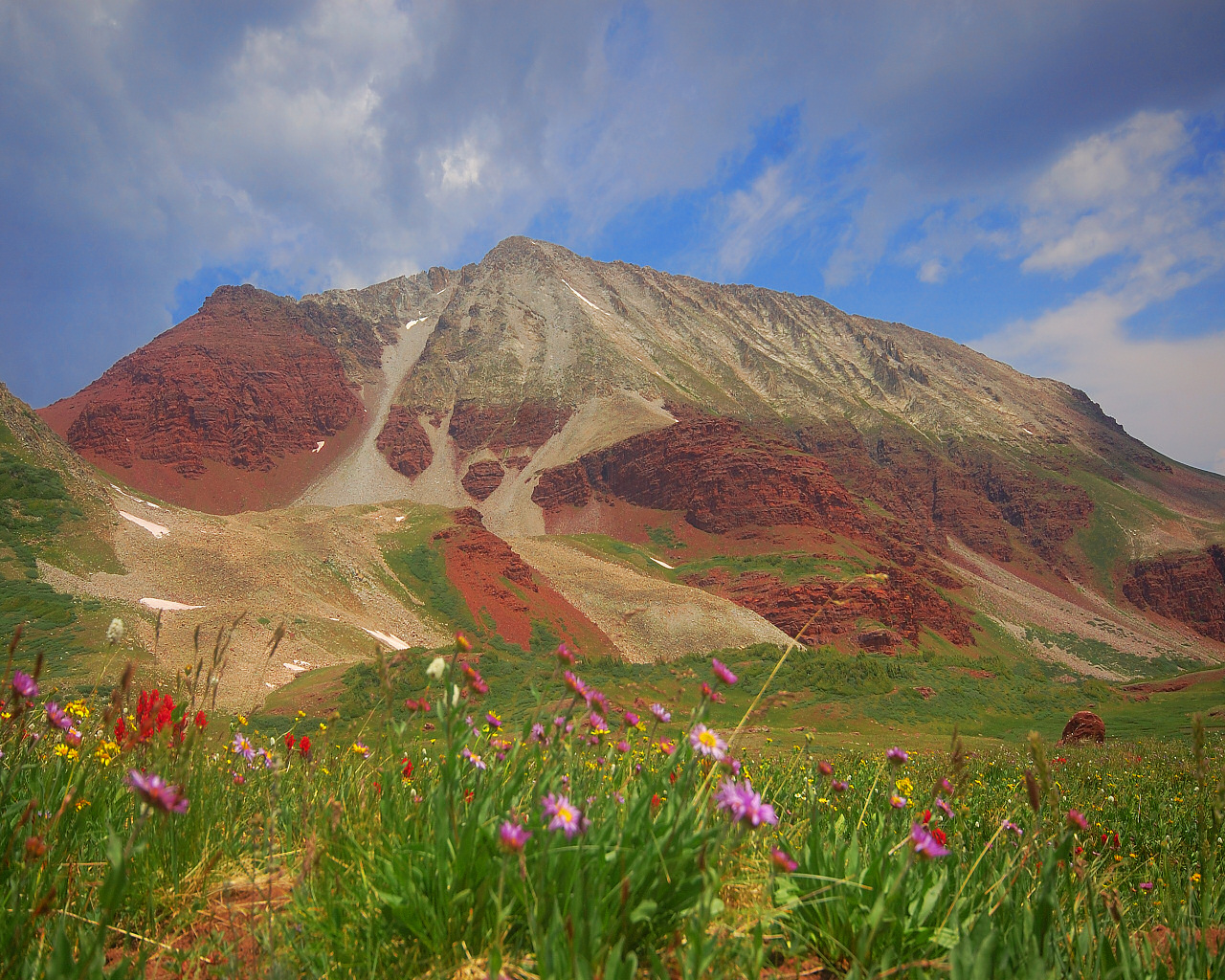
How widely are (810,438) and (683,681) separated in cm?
12828

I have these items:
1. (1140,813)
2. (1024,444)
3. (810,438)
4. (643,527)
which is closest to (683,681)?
(1140,813)

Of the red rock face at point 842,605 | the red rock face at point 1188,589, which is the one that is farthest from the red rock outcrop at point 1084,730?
the red rock face at point 1188,589

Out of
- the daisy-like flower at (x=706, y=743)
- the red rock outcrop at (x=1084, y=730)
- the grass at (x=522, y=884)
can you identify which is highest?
the daisy-like flower at (x=706, y=743)

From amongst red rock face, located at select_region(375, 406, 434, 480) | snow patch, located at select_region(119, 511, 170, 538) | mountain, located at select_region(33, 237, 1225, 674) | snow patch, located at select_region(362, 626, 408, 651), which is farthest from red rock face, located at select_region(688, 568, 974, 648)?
red rock face, located at select_region(375, 406, 434, 480)

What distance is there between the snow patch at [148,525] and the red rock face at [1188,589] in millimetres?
154517

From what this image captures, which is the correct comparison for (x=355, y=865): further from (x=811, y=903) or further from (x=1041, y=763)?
(x=1041, y=763)

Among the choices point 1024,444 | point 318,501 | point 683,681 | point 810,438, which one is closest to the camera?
point 683,681

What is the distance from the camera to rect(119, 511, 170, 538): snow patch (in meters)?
33.0

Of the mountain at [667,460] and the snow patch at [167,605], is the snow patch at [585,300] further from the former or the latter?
the snow patch at [167,605]

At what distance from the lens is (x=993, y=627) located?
88.0 meters

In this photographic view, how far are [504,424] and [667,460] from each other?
4684 centimetres

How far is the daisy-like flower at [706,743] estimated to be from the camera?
211 centimetres

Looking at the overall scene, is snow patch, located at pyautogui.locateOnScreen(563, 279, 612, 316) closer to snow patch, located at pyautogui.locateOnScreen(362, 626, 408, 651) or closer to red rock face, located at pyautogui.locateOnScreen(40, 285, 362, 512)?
red rock face, located at pyautogui.locateOnScreen(40, 285, 362, 512)

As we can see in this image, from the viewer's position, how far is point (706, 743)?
7.43 feet
